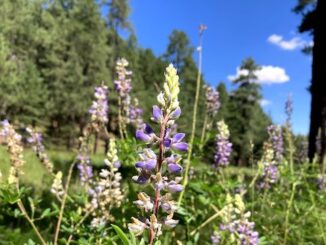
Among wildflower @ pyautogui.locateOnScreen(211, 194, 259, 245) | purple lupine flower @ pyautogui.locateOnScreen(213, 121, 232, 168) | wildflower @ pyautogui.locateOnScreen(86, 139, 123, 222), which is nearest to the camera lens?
wildflower @ pyautogui.locateOnScreen(211, 194, 259, 245)

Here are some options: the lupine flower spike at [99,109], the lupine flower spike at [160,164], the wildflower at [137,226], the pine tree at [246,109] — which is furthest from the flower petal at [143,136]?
the pine tree at [246,109]

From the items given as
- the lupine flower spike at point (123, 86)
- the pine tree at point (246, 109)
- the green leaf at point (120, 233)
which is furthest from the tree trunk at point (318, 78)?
the pine tree at point (246, 109)

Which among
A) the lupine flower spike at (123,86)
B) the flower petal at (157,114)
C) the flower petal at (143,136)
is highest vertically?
the lupine flower spike at (123,86)

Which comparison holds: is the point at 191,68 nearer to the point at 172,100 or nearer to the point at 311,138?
the point at 311,138

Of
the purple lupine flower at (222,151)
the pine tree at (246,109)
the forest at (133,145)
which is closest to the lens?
the forest at (133,145)

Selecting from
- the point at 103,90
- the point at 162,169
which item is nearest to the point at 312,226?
the point at 103,90

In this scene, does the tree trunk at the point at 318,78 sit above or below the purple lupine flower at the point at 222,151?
above

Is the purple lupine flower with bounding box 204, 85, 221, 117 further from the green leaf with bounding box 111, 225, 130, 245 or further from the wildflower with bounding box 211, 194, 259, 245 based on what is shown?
the green leaf with bounding box 111, 225, 130, 245

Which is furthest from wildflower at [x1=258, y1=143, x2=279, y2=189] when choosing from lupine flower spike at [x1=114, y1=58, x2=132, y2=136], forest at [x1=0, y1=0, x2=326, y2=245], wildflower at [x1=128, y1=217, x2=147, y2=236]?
wildflower at [x1=128, y1=217, x2=147, y2=236]

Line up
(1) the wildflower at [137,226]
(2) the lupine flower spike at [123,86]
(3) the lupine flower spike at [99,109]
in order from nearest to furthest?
(1) the wildflower at [137,226] < (3) the lupine flower spike at [99,109] < (2) the lupine flower spike at [123,86]

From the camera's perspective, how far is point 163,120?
1349 mm

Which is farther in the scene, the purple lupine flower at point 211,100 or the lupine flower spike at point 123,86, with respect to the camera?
the purple lupine flower at point 211,100

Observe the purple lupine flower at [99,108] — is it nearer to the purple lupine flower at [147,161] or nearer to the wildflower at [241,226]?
the wildflower at [241,226]

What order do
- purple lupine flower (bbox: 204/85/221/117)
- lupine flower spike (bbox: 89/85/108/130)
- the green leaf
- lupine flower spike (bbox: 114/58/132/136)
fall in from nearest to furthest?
the green leaf < lupine flower spike (bbox: 89/85/108/130) < lupine flower spike (bbox: 114/58/132/136) < purple lupine flower (bbox: 204/85/221/117)
